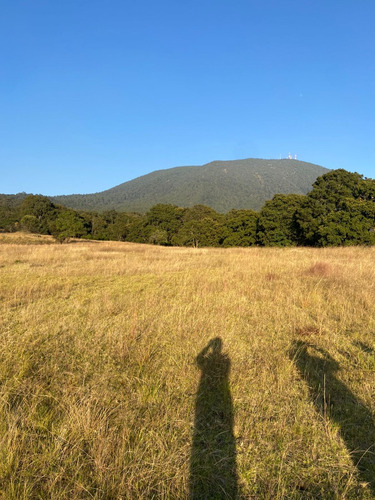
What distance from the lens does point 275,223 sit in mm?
33875

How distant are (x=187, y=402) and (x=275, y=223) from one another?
3426cm

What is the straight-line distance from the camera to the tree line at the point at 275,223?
2280cm

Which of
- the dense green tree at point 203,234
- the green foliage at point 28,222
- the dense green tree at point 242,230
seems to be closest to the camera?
the dense green tree at point 242,230

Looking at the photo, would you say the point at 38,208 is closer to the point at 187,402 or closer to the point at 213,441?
the point at 187,402

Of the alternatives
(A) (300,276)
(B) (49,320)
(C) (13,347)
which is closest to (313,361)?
(C) (13,347)

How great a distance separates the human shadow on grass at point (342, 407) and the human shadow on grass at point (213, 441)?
0.97 m

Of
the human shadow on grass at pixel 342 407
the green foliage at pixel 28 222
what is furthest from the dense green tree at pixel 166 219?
the human shadow on grass at pixel 342 407

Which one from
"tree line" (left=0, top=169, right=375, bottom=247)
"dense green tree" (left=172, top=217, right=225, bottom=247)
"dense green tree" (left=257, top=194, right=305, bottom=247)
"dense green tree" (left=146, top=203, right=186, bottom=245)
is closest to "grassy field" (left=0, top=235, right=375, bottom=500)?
"tree line" (left=0, top=169, right=375, bottom=247)

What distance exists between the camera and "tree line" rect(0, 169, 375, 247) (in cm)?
2280

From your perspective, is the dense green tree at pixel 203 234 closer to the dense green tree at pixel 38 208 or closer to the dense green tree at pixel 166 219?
the dense green tree at pixel 166 219

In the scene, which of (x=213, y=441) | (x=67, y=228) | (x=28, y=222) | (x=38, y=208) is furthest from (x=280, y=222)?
(x=38, y=208)

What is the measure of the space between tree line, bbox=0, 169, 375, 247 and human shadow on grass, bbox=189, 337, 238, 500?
2420cm

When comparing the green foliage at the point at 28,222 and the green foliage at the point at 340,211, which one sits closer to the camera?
the green foliage at the point at 340,211

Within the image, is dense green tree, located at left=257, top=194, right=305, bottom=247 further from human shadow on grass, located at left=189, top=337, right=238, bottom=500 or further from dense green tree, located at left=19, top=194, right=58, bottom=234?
dense green tree, located at left=19, top=194, right=58, bottom=234
